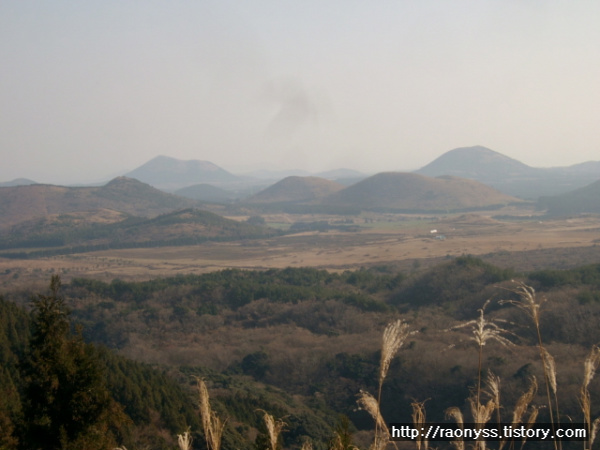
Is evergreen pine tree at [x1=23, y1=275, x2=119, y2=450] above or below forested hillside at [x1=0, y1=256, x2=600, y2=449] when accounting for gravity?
above

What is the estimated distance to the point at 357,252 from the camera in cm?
10631

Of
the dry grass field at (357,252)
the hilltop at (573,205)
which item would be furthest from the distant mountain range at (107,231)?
the hilltop at (573,205)

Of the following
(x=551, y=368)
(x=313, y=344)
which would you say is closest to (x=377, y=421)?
(x=551, y=368)

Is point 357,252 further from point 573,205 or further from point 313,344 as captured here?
point 573,205

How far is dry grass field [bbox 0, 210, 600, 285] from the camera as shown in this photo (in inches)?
3430

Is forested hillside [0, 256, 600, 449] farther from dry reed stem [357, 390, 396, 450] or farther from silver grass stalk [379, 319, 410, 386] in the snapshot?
silver grass stalk [379, 319, 410, 386]

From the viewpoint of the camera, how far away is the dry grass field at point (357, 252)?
8712 centimetres

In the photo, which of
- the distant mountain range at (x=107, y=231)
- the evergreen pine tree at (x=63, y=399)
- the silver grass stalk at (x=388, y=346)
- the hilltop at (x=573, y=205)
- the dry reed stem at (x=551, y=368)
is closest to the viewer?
the dry reed stem at (x=551, y=368)

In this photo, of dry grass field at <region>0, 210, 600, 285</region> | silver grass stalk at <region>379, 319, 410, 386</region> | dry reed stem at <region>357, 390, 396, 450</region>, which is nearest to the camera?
silver grass stalk at <region>379, 319, 410, 386</region>

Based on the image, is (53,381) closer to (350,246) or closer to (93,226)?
(350,246)

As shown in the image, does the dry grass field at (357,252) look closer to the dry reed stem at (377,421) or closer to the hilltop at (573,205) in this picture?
the hilltop at (573,205)

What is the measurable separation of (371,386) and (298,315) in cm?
1700

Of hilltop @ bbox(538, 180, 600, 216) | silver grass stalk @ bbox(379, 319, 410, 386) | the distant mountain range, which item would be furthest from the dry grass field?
silver grass stalk @ bbox(379, 319, 410, 386)

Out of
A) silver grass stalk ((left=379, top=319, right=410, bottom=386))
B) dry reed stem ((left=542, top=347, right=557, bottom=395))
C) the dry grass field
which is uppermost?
silver grass stalk ((left=379, top=319, right=410, bottom=386))
